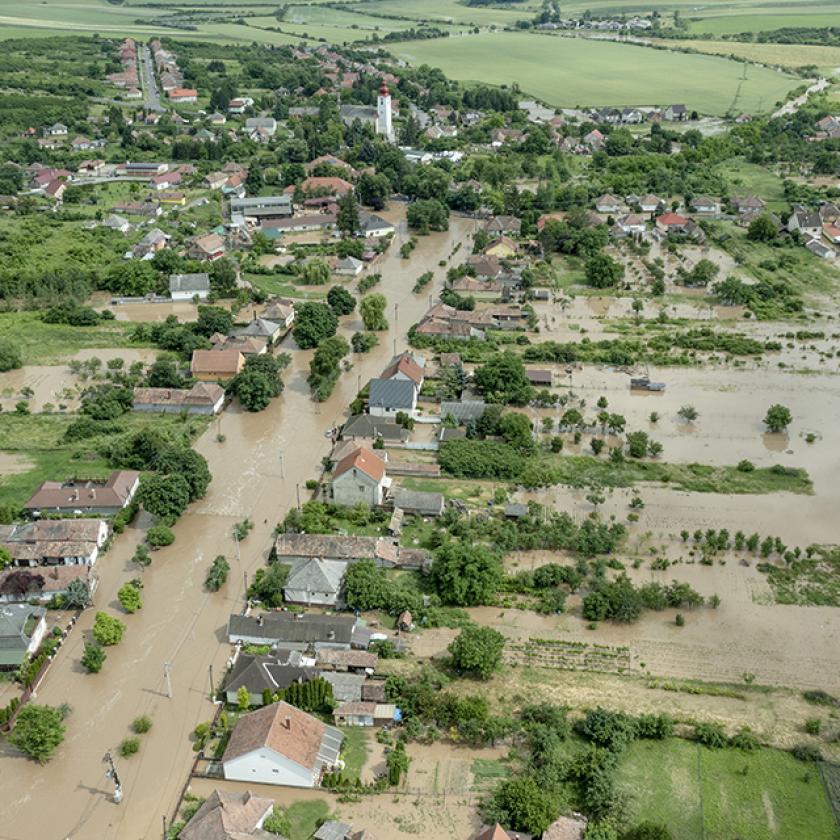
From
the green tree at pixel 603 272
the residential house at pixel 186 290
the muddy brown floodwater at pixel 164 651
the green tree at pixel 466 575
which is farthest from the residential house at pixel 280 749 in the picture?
the green tree at pixel 603 272

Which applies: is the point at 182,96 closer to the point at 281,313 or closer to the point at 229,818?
the point at 281,313

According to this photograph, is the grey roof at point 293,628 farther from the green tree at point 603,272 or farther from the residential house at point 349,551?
the green tree at point 603,272

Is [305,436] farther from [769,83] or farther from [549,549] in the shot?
[769,83]

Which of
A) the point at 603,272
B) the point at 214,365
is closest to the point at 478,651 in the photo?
the point at 214,365

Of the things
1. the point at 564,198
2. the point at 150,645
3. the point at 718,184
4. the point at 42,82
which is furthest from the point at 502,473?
the point at 42,82

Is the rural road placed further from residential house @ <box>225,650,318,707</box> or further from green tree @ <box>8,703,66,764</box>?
green tree @ <box>8,703,66,764</box>

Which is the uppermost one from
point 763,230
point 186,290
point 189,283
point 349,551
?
point 349,551
